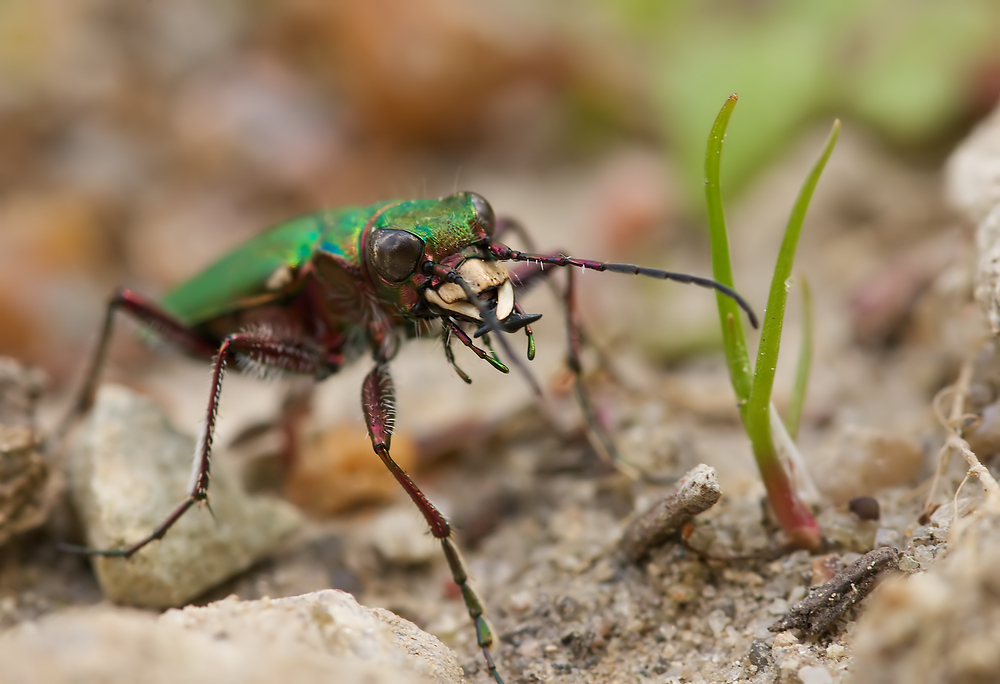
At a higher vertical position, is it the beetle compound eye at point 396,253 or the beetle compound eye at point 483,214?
the beetle compound eye at point 483,214

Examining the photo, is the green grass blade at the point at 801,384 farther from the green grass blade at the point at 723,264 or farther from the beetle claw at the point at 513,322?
the beetle claw at the point at 513,322

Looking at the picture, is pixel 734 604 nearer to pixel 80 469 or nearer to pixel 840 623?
pixel 840 623

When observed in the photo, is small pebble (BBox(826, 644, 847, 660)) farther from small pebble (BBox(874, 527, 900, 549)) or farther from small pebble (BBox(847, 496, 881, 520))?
small pebble (BBox(847, 496, 881, 520))

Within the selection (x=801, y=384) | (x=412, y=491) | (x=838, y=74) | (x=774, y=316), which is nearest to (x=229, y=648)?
(x=412, y=491)

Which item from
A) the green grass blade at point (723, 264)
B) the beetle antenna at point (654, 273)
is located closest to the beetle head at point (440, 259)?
the beetle antenna at point (654, 273)

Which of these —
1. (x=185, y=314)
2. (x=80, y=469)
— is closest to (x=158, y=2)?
(x=185, y=314)

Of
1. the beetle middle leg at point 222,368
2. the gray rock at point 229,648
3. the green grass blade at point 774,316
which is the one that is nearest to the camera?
the gray rock at point 229,648

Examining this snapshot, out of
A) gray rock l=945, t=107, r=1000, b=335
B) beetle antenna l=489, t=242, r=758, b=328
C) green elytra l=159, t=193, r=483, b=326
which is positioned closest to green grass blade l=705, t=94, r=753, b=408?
beetle antenna l=489, t=242, r=758, b=328
